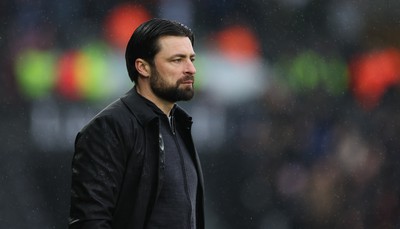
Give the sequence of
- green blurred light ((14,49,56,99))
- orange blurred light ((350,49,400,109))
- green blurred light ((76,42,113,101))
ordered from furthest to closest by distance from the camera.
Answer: orange blurred light ((350,49,400,109)) → green blurred light ((76,42,113,101)) → green blurred light ((14,49,56,99))

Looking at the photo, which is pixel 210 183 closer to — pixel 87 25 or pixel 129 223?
pixel 87 25

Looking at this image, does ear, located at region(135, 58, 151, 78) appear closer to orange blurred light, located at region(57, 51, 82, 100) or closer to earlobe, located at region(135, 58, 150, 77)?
earlobe, located at region(135, 58, 150, 77)

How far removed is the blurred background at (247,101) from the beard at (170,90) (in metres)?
1.98

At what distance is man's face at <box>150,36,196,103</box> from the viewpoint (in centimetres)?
223

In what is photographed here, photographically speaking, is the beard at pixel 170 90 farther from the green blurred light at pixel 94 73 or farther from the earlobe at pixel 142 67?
the green blurred light at pixel 94 73

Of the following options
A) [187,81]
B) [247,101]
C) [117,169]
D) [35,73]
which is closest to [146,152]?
[117,169]

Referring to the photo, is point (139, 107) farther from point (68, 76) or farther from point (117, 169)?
point (68, 76)

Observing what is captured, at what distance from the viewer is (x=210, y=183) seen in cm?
446

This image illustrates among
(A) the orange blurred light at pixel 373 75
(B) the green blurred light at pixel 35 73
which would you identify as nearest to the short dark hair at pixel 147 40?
(B) the green blurred light at pixel 35 73

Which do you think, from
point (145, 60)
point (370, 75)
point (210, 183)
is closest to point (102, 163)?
point (145, 60)

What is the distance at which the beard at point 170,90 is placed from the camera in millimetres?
2232

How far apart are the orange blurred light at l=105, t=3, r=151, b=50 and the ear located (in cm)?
205

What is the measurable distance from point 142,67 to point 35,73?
6.41 ft

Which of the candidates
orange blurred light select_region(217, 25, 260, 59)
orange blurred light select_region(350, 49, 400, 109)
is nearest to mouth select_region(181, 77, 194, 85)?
orange blurred light select_region(217, 25, 260, 59)
